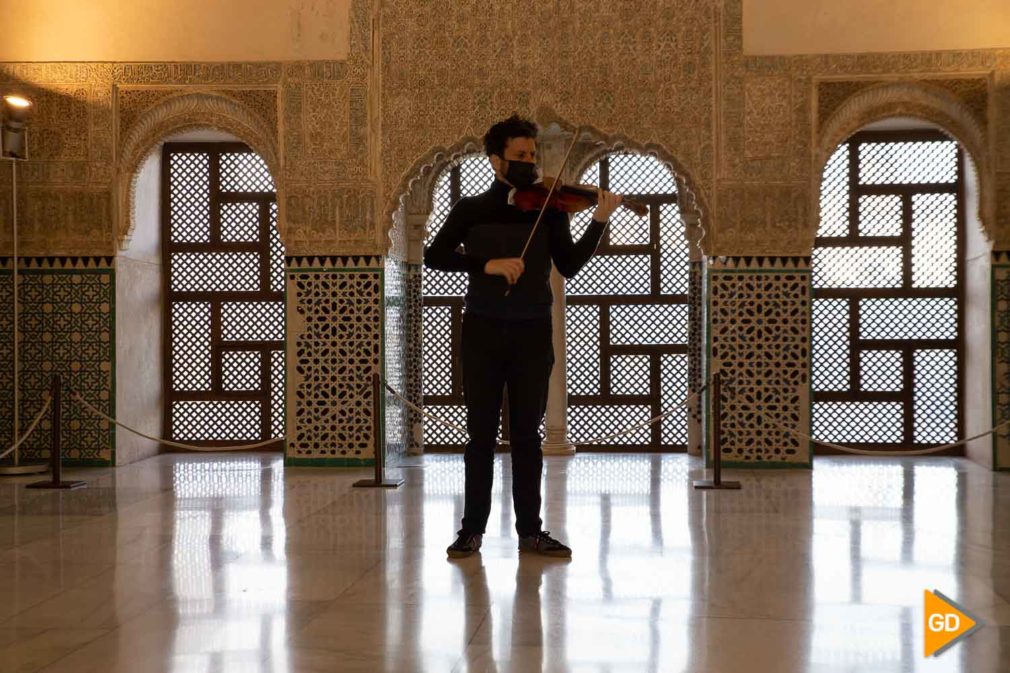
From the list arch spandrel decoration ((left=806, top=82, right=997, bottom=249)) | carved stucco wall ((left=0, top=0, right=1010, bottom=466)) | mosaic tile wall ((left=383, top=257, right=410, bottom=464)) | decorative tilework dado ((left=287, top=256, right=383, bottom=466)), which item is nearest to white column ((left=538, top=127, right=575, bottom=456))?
carved stucco wall ((left=0, top=0, right=1010, bottom=466))

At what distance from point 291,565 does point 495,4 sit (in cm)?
480

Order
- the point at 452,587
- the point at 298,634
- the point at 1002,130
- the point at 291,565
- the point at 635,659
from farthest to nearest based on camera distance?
the point at 1002,130, the point at 291,565, the point at 452,587, the point at 298,634, the point at 635,659

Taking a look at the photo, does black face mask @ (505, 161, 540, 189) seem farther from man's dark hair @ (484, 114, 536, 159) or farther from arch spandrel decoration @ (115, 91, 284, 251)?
arch spandrel decoration @ (115, 91, 284, 251)

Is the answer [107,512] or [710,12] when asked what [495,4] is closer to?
[710,12]

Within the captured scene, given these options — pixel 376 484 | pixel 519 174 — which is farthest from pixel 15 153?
pixel 519 174

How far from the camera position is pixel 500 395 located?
4418mm

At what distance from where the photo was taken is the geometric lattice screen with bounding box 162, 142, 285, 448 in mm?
9414

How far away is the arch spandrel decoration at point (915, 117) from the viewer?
760 cm

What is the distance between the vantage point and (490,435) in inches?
173

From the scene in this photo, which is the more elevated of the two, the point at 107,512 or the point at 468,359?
the point at 468,359

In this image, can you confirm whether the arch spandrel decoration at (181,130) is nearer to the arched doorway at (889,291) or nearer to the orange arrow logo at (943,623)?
the arched doorway at (889,291)

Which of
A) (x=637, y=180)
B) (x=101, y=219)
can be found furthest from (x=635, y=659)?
(x=637, y=180)

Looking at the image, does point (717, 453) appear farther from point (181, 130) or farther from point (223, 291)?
point (223, 291)

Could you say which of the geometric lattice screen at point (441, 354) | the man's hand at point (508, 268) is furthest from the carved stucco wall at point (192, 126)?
the man's hand at point (508, 268)
